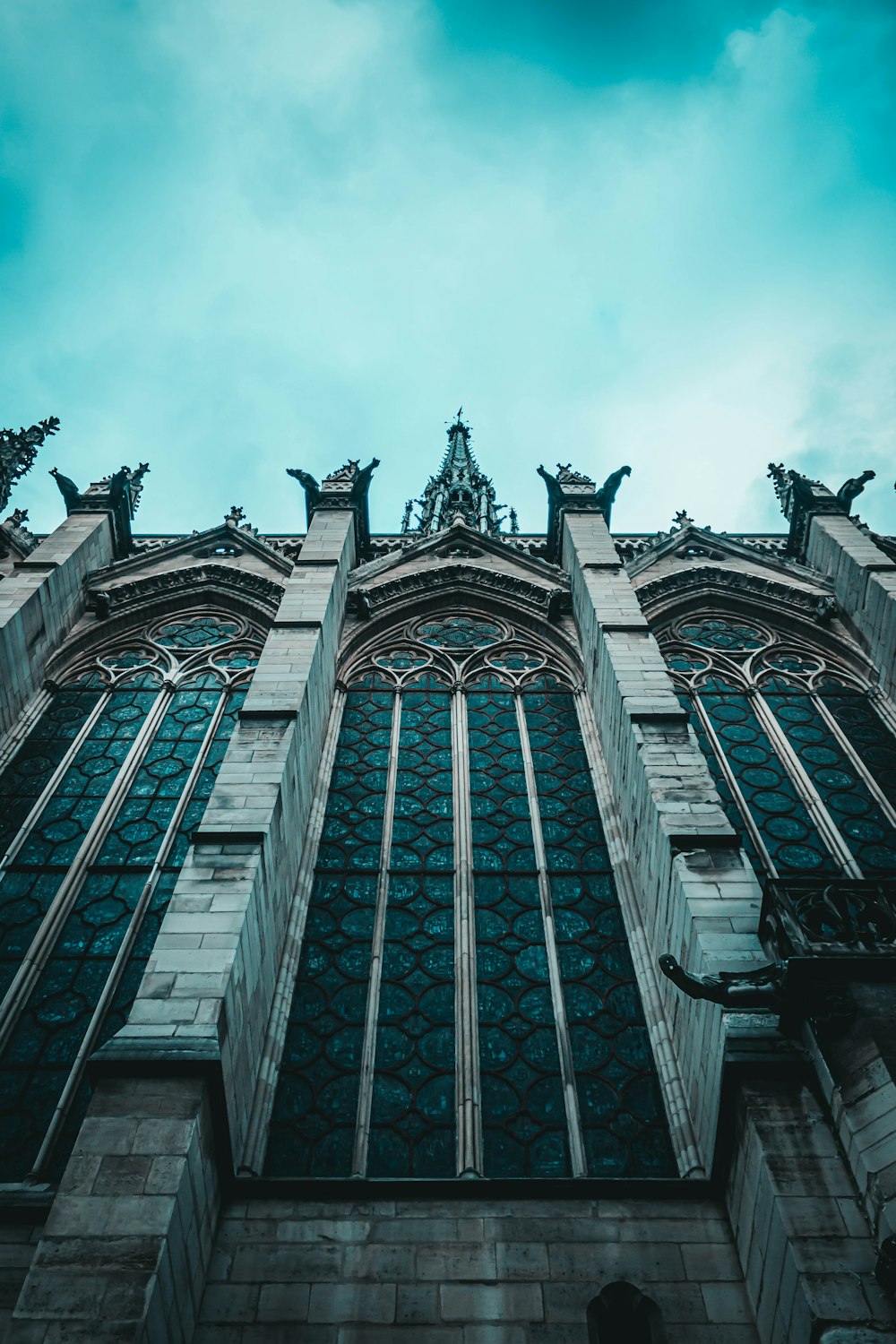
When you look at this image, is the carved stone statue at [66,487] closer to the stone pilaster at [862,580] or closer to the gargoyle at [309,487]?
the gargoyle at [309,487]

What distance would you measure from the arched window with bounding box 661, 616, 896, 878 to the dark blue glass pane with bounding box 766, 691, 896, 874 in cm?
1

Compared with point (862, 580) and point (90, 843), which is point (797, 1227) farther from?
point (862, 580)

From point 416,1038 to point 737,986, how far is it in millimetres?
2706

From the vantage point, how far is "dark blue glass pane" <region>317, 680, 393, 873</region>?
9.29 meters

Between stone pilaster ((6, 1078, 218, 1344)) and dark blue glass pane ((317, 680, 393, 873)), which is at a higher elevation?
dark blue glass pane ((317, 680, 393, 873))

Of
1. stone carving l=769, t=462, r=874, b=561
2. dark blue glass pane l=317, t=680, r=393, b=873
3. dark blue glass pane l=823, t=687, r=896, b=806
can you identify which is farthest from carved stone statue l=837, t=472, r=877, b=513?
dark blue glass pane l=317, t=680, r=393, b=873

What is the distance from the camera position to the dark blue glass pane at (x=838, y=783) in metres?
9.20

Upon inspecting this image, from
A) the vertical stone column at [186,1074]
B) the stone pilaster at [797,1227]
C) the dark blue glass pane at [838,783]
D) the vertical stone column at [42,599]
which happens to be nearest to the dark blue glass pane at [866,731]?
the dark blue glass pane at [838,783]

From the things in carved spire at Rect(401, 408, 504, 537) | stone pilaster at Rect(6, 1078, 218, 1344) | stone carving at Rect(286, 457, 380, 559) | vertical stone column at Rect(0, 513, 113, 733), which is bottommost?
stone pilaster at Rect(6, 1078, 218, 1344)

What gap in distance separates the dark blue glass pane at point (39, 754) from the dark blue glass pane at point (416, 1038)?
3770 millimetres

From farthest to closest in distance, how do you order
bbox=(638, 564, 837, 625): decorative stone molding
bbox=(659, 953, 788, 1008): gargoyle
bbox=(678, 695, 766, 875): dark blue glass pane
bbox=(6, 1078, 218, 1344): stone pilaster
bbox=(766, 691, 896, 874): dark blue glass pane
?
1. bbox=(638, 564, 837, 625): decorative stone molding
2. bbox=(766, 691, 896, 874): dark blue glass pane
3. bbox=(678, 695, 766, 875): dark blue glass pane
4. bbox=(659, 953, 788, 1008): gargoyle
5. bbox=(6, 1078, 218, 1344): stone pilaster

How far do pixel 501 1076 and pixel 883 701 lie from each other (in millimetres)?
6804

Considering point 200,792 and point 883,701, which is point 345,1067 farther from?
point 883,701

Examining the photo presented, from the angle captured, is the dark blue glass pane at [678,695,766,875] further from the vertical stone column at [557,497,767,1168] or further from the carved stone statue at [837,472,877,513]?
the carved stone statue at [837,472,877,513]
